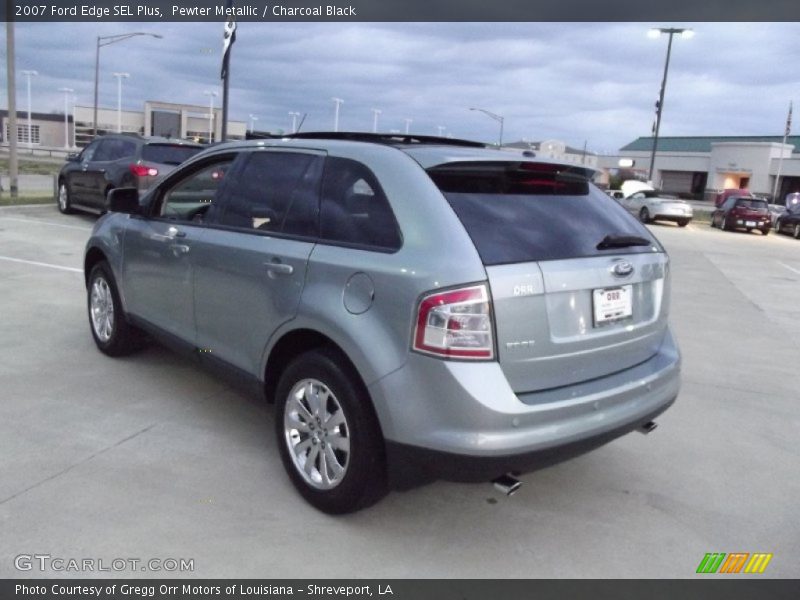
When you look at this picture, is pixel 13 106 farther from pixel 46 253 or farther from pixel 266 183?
pixel 266 183

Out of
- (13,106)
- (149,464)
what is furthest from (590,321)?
(13,106)

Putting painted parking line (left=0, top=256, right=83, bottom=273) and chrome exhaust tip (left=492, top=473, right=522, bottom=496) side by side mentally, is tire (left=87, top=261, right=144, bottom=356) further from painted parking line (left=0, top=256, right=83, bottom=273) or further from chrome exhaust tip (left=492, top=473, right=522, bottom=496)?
painted parking line (left=0, top=256, right=83, bottom=273)

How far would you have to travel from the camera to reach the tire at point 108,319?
5.37 metres

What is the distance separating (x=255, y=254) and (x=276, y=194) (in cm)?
37

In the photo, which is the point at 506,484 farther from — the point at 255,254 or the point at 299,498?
the point at 255,254

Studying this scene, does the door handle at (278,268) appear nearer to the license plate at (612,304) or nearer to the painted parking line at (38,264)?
the license plate at (612,304)

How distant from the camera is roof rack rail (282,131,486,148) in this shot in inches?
148

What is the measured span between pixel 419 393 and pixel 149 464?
1.80 meters

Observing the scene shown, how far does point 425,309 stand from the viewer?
2.89 meters

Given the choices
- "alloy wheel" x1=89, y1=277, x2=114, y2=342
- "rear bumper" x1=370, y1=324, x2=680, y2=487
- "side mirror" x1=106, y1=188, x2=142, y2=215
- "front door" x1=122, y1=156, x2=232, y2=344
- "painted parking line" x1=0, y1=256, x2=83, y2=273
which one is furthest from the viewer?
"painted parking line" x1=0, y1=256, x2=83, y2=273

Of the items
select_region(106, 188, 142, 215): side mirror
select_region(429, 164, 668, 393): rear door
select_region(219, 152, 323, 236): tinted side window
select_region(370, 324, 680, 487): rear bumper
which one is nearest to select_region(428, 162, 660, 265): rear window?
select_region(429, 164, 668, 393): rear door

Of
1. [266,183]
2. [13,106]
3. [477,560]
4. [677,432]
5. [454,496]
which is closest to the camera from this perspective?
[477,560]

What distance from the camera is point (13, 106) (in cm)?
1789

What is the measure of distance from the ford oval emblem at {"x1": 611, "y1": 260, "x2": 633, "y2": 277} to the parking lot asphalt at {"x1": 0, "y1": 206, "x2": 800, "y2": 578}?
1.24 meters
